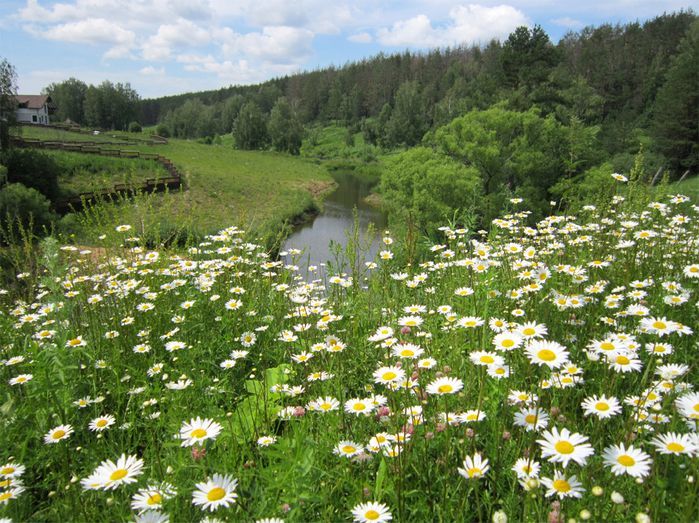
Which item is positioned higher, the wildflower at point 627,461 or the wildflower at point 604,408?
the wildflower at point 627,461

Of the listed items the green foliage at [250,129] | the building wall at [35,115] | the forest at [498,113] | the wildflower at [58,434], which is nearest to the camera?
the wildflower at [58,434]

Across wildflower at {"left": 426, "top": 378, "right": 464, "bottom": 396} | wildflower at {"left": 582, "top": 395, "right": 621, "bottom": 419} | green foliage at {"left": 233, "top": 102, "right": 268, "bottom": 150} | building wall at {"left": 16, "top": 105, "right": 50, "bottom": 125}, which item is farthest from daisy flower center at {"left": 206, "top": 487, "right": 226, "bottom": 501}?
green foliage at {"left": 233, "top": 102, "right": 268, "bottom": 150}

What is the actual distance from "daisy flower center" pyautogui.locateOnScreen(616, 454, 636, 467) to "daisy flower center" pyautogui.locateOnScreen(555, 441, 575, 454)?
0.13 m

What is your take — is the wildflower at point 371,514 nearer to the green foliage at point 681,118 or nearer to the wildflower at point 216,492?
the wildflower at point 216,492

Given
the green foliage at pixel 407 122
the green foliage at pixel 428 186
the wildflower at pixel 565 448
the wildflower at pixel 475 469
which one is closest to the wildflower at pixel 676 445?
the wildflower at pixel 565 448

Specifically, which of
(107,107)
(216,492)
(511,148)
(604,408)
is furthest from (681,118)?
(107,107)

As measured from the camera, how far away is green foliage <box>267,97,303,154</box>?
85125 millimetres

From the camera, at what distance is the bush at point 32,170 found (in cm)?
2237

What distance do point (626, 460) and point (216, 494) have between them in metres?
1.25

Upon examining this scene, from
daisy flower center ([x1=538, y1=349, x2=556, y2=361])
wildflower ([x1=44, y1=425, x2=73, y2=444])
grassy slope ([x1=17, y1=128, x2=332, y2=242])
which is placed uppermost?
A: daisy flower center ([x1=538, y1=349, x2=556, y2=361])

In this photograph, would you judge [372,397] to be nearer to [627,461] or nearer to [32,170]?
[627,461]

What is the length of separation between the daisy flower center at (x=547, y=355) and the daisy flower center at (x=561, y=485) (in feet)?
1.39

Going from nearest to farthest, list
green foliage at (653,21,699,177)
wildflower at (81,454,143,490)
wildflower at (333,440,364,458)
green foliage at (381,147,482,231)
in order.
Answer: wildflower at (81,454,143,490) < wildflower at (333,440,364,458) < green foliage at (381,147,482,231) < green foliage at (653,21,699,177)

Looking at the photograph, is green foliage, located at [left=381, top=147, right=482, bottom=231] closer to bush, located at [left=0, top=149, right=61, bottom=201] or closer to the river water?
the river water
